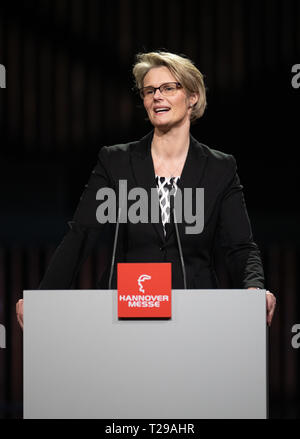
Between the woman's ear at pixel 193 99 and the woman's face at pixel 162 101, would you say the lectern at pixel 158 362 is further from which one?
the woman's ear at pixel 193 99

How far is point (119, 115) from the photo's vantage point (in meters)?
3.82

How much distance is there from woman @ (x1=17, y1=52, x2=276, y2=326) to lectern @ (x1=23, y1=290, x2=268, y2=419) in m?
0.42

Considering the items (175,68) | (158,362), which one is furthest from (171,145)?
(158,362)

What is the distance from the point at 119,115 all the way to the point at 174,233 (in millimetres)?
1499

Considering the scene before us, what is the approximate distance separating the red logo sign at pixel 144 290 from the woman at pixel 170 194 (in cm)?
42

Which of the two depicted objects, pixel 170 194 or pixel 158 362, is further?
pixel 170 194

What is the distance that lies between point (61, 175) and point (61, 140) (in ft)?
0.61

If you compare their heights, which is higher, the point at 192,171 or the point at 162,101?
the point at 162,101

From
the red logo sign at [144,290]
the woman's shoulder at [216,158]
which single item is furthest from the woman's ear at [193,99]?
the red logo sign at [144,290]

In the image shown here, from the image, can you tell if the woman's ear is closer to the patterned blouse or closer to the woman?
the woman

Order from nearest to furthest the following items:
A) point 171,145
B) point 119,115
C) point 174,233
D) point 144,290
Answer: point 144,290 < point 174,233 < point 171,145 < point 119,115

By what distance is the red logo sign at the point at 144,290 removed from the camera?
195 centimetres

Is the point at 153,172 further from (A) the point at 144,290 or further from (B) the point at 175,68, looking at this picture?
(A) the point at 144,290

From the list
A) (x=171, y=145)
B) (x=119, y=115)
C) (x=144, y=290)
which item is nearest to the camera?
(x=144, y=290)
